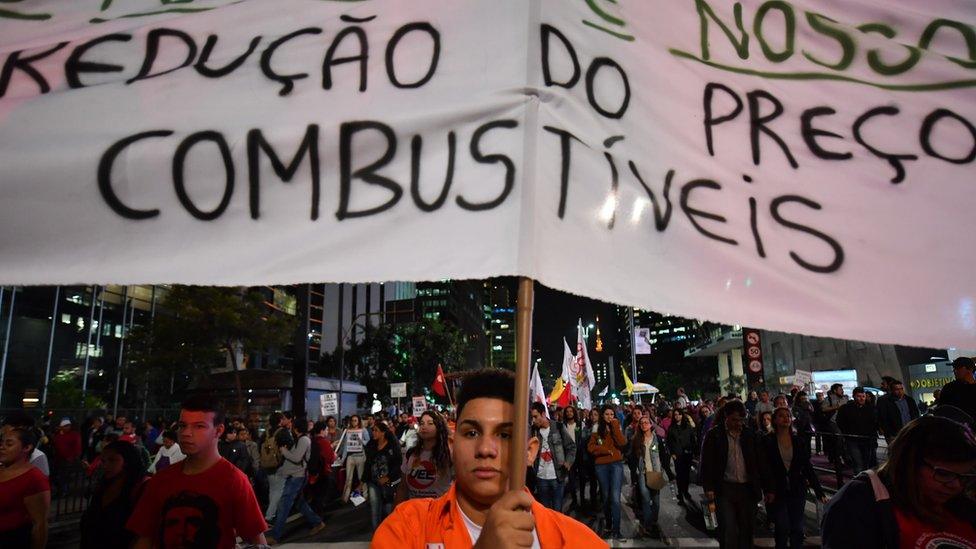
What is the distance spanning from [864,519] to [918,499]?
225 mm

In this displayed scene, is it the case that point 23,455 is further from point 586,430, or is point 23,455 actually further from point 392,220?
point 586,430

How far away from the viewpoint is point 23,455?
4.60 metres

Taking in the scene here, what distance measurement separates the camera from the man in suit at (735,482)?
23.9 feet

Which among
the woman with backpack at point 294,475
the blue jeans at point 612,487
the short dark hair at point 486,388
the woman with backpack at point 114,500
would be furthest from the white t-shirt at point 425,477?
the short dark hair at point 486,388

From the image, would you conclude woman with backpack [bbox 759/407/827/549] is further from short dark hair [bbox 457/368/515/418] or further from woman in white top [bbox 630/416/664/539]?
short dark hair [bbox 457/368/515/418]

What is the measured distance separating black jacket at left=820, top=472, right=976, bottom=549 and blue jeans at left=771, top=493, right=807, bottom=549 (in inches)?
216

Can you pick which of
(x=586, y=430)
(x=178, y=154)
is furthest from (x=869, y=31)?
(x=586, y=430)

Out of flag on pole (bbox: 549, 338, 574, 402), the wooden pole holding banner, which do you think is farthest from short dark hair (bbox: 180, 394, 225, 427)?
flag on pole (bbox: 549, 338, 574, 402)

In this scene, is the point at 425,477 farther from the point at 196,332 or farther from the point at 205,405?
the point at 196,332

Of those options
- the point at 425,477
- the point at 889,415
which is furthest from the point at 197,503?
the point at 889,415

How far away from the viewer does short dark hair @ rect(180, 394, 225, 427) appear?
3.96 meters

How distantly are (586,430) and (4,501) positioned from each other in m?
11.1

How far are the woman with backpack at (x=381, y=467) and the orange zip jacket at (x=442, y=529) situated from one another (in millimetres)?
8032

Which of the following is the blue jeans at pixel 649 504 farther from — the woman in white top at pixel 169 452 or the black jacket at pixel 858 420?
the woman in white top at pixel 169 452
